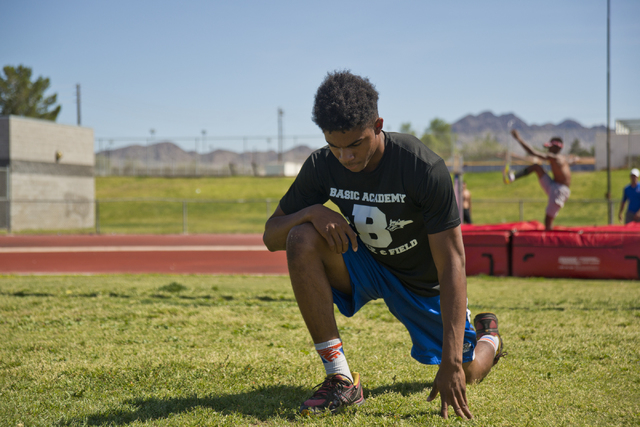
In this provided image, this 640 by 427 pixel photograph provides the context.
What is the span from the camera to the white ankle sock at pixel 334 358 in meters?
2.95

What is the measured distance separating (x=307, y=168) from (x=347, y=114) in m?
0.66

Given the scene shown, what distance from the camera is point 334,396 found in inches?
113

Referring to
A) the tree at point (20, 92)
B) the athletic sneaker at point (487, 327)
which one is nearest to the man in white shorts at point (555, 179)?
the athletic sneaker at point (487, 327)

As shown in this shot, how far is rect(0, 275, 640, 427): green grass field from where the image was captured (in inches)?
111

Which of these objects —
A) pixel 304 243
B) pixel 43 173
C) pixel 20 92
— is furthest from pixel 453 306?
pixel 20 92

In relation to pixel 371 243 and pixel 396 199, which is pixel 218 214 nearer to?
pixel 371 243

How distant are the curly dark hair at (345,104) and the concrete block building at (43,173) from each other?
23.8 meters

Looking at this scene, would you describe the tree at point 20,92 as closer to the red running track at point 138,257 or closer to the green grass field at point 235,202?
the green grass field at point 235,202

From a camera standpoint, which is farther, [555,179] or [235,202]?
[235,202]

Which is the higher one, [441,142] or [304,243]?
[441,142]

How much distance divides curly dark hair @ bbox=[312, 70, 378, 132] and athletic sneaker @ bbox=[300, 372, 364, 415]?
4.44 feet

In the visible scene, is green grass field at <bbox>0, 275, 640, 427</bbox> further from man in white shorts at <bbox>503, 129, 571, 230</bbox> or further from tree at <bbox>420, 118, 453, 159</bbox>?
tree at <bbox>420, 118, 453, 159</bbox>

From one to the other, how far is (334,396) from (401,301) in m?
0.71

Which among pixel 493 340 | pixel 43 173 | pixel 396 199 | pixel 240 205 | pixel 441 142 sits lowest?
pixel 493 340
